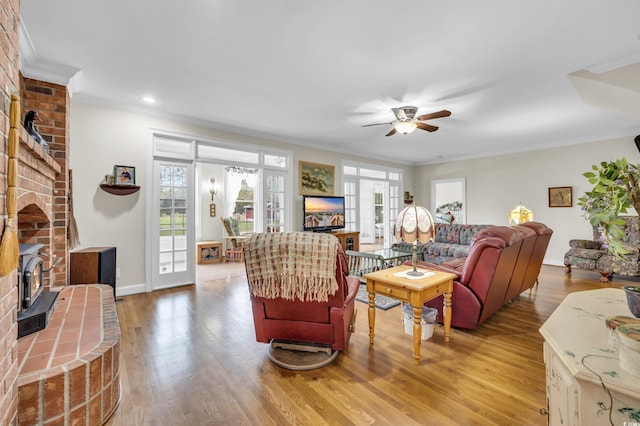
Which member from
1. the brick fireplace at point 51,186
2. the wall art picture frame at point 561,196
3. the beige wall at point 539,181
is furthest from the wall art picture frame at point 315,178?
the wall art picture frame at point 561,196

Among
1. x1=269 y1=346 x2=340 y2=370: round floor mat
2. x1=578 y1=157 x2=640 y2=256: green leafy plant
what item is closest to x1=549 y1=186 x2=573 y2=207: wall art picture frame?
x1=269 y1=346 x2=340 y2=370: round floor mat

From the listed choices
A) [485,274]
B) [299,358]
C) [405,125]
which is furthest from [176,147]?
[485,274]

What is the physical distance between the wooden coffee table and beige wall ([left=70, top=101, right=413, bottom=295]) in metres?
3.39

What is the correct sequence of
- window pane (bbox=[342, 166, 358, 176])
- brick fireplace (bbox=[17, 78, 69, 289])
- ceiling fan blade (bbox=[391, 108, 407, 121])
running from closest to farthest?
1. brick fireplace (bbox=[17, 78, 69, 289])
2. ceiling fan blade (bbox=[391, 108, 407, 121])
3. window pane (bbox=[342, 166, 358, 176])

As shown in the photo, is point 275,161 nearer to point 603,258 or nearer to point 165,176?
point 165,176

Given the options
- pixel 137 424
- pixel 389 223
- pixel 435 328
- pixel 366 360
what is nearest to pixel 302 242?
pixel 366 360

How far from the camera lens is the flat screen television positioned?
5.88 meters

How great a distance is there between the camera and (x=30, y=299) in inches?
76.2

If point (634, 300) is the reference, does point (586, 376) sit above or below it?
below

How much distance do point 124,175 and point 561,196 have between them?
309 inches

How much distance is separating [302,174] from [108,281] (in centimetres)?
369

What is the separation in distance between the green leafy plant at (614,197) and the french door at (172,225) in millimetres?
4591

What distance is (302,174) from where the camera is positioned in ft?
19.6

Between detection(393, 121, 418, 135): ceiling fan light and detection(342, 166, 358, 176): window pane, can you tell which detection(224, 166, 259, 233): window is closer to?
detection(342, 166, 358, 176): window pane
